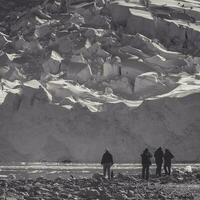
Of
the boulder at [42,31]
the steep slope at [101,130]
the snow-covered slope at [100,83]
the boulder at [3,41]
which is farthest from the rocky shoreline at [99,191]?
the boulder at [3,41]

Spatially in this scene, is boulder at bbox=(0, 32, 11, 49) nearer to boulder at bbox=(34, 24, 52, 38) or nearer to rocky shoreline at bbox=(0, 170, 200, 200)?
boulder at bbox=(34, 24, 52, 38)

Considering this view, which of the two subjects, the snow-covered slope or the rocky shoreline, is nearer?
the rocky shoreline

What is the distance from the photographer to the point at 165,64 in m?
34.8

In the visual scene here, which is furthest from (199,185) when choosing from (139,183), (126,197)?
(126,197)

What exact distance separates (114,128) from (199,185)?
14339 mm

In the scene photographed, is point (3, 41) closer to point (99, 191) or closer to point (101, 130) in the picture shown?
point (101, 130)

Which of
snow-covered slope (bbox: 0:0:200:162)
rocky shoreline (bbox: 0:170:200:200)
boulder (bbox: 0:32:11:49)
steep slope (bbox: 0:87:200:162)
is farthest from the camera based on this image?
boulder (bbox: 0:32:11:49)

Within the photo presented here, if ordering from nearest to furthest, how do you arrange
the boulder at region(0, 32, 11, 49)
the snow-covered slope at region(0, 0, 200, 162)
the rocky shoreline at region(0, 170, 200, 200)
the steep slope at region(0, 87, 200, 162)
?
the rocky shoreline at region(0, 170, 200, 200) → the steep slope at region(0, 87, 200, 162) → the snow-covered slope at region(0, 0, 200, 162) → the boulder at region(0, 32, 11, 49)

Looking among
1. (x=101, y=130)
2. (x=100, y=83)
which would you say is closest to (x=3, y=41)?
(x=100, y=83)

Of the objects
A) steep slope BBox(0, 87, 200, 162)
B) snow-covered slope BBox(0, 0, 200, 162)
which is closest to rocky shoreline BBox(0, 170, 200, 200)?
steep slope BBox(0, 87, 200, 162)

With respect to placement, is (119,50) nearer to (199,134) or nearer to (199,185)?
(199,134)

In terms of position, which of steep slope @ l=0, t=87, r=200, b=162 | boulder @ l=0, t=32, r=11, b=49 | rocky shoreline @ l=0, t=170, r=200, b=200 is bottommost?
rocky shoreline @ l=0, t=170, r=200, b=200

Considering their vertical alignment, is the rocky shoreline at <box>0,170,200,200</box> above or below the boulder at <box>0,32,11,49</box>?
below

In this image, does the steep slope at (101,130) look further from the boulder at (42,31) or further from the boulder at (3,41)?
the boulder at (42,31)
